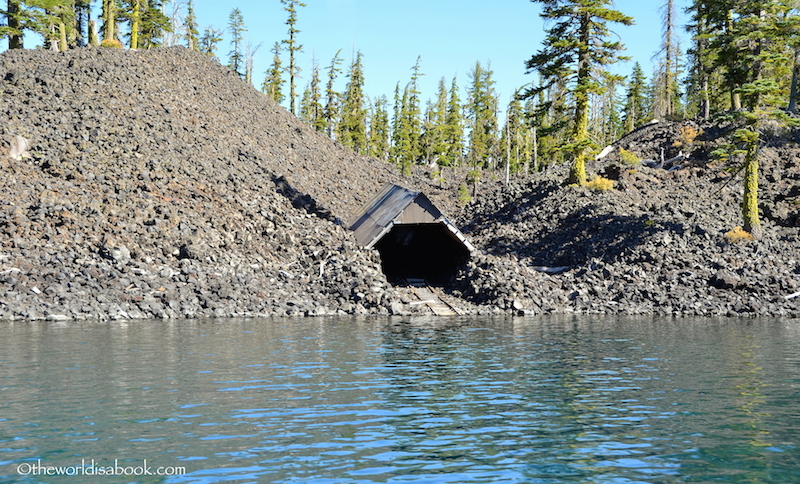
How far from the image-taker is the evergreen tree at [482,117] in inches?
3369

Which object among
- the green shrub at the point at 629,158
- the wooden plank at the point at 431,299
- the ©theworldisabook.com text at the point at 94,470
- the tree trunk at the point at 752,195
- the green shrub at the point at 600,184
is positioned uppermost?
the green shrub at the point at 629,158

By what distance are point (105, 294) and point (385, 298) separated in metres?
11.5

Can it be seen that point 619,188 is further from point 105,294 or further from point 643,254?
point 105,294

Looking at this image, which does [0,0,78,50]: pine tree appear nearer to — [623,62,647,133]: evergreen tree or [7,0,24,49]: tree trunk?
[7,0,24,49]: tree trunk

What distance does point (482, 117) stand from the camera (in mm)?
88188

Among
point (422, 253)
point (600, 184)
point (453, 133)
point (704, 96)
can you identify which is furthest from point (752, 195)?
point (453, 133)

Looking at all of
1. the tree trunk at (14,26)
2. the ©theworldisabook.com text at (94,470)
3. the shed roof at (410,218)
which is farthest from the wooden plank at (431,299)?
the tree trunk at (14,26)

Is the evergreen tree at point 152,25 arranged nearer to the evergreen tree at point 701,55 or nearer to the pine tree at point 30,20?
the pine tree at point 30,20

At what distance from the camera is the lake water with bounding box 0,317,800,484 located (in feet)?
26.1

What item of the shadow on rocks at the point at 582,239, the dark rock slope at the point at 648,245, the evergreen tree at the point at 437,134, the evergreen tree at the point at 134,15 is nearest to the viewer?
the dark rock slope at the point at 648,245

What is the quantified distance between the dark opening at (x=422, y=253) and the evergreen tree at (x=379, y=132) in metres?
52.9

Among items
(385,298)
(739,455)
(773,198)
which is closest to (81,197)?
(385,298)

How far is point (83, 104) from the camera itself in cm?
4012

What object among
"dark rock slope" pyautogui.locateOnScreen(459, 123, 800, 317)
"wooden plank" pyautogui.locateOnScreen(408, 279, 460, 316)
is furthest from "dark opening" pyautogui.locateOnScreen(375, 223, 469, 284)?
"dark rock slope" pyautogui.locateOnScreen(459, 123, 800, 317)
